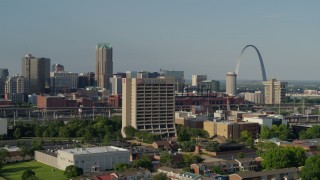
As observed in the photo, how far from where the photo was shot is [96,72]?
295 ft

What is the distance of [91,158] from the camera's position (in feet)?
70.1

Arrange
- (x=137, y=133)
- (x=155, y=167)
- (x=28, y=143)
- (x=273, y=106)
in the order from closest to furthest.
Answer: (x=155, y=167) < (x=28, y=143) < (x=137, y=133) < (x=273, y=106)

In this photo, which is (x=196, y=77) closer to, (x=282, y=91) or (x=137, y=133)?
(x=282, y=91)

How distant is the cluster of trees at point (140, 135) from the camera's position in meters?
29.5

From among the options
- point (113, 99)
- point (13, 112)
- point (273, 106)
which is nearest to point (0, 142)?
point (13, 112)

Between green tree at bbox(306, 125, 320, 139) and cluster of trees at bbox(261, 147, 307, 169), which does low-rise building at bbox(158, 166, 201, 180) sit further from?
green tree at bbox(306, 125, 320, 139)

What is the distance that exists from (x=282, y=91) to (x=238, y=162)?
41921 millimetres

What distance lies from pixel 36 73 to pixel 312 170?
59.4 metres

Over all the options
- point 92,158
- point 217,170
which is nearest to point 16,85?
point 92,158

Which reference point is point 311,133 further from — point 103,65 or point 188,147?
point 103,65

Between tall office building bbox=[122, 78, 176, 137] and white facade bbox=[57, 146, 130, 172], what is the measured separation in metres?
10.6

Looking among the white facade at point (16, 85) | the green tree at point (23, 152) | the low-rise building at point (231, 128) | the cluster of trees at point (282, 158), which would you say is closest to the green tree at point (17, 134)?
the green tree at point (23, 152)

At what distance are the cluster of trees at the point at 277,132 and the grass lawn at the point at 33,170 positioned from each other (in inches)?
571

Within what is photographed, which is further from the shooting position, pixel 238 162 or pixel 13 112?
pixel 13 112
